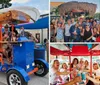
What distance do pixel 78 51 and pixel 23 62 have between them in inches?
37.0

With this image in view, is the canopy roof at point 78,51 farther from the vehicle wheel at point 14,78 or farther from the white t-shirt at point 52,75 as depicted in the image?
the vehicle wheel at point 14,78

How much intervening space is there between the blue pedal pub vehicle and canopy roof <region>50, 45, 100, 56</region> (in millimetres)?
327

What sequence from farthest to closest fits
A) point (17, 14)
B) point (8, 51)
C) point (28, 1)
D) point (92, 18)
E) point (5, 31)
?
point (8, 51) < point (5, 31) < point (17, 14) < point (28, 1) < point (92, 18)

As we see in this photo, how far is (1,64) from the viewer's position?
2.27 meters

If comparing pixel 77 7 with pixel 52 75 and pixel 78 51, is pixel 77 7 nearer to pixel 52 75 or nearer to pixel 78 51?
pixel 78 51

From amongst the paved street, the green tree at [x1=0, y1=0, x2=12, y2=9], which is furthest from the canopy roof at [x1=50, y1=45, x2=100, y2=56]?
the green tree at [x1=0, y1=0, x2=12, y2=9]

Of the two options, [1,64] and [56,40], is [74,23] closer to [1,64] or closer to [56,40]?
[56,40]

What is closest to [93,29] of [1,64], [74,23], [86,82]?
[74,23]

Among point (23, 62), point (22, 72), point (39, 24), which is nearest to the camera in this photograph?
point (39, 24)

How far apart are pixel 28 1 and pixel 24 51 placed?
0.78 metres

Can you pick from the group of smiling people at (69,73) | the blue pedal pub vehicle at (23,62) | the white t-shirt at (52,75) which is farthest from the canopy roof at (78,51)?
the blue pedal pub vehicle at (23,62)

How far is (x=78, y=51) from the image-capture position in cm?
160

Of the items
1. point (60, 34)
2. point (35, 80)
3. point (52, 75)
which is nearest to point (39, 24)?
point (60, 34)

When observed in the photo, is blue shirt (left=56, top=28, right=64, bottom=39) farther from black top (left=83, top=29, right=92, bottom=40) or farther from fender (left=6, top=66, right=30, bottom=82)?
fender (left=6, top=66, right=30, bottom=82)
